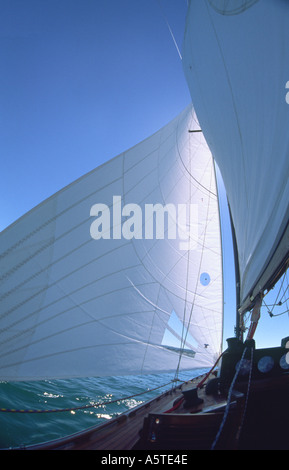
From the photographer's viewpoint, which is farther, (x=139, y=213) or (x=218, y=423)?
(x=139, y=213)

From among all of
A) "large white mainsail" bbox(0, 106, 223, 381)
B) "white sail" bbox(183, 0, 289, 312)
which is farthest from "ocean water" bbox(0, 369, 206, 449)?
"white sail" bbox(183, 0, 289, 312)

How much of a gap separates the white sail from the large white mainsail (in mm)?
1749

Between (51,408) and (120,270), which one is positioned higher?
(120,270)

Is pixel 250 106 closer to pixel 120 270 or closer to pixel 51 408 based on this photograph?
pixel 120 270

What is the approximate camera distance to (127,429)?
6.93ft

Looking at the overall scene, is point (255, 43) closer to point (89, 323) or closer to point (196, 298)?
point (89, 323)

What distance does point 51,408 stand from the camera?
4020 mm

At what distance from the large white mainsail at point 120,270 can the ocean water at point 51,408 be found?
89 centimetres

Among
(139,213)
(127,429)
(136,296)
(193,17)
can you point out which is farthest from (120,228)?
(193,17)

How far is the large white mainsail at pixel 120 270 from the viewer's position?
115 inches

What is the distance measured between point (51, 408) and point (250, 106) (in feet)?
20.0

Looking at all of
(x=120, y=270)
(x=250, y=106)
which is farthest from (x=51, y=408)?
(x=250, y=106)

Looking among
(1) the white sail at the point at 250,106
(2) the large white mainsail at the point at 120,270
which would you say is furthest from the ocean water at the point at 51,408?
(1) the white sail at the point at 250,106
